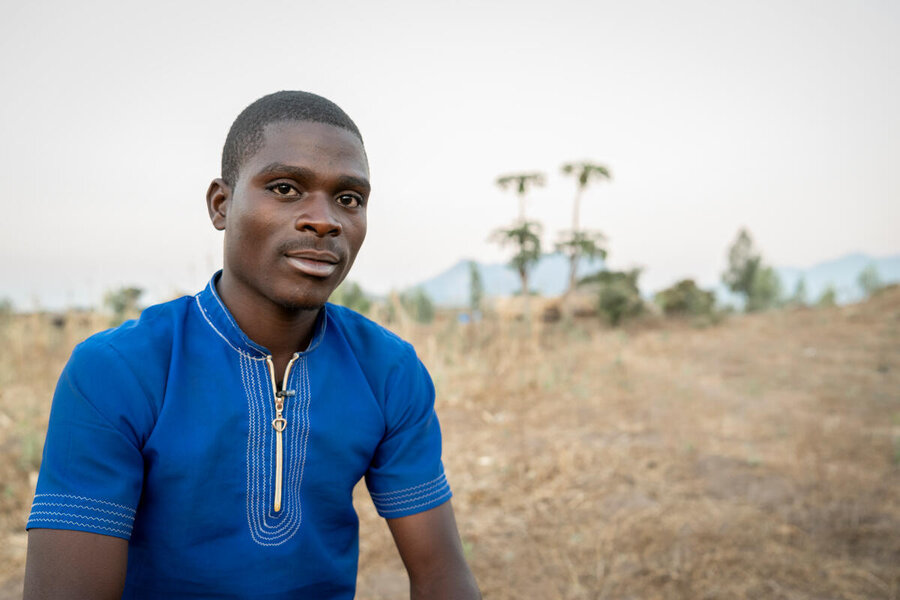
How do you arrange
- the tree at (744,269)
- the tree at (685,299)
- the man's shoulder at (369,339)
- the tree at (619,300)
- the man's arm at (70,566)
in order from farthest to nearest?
the tree at (744,269) → the tree at (685,299) → the tree at (619,300) → the man's shoulder at (369,339) → the man's arm at (70,566)

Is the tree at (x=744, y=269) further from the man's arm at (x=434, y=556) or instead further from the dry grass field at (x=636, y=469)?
the man's arm at (x=434, y=556)

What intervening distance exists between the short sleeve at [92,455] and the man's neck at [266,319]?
301 mm

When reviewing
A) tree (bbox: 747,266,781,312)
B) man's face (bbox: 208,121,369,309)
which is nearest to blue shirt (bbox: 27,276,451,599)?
man's face (bbox: 208,121,369,309)

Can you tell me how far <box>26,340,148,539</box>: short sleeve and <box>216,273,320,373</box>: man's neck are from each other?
301 millimetres

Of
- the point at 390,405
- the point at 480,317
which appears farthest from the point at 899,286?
the point at 390,405

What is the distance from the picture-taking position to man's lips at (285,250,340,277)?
127 centimetres

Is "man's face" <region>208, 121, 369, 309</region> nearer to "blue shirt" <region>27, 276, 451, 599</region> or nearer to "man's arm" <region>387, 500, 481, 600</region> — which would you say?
"blue shirt" <region>27, 276, 451, 599</region>

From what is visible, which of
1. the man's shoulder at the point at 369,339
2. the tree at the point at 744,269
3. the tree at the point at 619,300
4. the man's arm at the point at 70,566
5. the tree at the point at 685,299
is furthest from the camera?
the tree at the point at 744,269

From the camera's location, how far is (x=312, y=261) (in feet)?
4.23

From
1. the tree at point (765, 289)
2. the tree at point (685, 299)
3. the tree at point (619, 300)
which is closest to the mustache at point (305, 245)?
the tree at point (619, 300)

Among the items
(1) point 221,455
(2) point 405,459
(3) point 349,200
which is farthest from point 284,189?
(2) point 405,459

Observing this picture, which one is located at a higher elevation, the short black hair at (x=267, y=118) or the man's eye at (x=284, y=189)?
the short black hair at (x=267, y=118)

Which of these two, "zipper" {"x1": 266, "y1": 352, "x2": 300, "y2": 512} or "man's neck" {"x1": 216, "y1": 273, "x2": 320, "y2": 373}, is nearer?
"zipper" {"x1": 266, "y1": 352, "x2": 300, "y2": 512}

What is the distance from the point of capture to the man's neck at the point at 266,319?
136 cm
